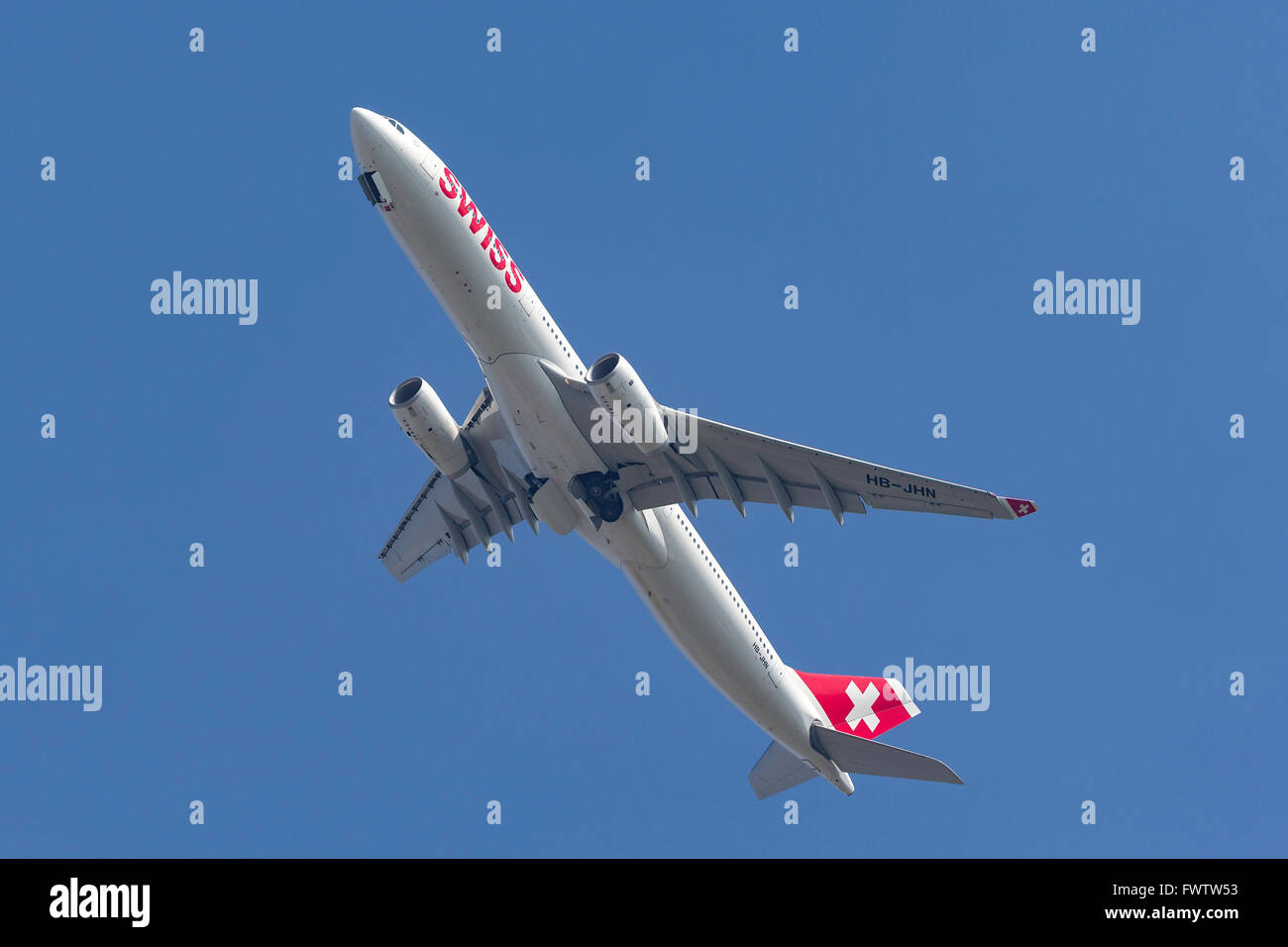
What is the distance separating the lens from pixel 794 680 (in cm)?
3888

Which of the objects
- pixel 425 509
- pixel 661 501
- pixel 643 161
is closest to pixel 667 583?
pixel 661 501

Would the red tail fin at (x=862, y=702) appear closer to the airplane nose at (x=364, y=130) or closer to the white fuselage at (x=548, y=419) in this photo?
the white fuselage at (x=548, y=419)

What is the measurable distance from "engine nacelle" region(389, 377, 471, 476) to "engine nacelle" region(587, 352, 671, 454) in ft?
17.2

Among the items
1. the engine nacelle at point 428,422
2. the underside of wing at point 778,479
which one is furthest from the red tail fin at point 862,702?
the engine nacelle at point 428,422

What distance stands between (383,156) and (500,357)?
17.0 ft

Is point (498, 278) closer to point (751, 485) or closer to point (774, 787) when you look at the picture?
point (751, 485)

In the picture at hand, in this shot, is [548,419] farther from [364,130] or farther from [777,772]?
[777,772]

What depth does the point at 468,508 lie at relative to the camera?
3834 centimetres

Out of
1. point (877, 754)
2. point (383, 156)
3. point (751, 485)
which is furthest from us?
point (877, 754)

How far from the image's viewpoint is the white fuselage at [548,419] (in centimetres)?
3011

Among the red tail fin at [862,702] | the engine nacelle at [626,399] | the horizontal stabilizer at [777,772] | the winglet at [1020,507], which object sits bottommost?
the horizontal stabilizer at [777,772]

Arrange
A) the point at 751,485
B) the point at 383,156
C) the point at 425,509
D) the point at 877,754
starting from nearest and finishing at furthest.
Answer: the point at 383,156 < the point at 751,485 < the point at 877,754 < the point at 425,509

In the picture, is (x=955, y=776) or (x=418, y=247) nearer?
(x=418, y=247)

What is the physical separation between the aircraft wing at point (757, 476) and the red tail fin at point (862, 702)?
8170 millimetres
